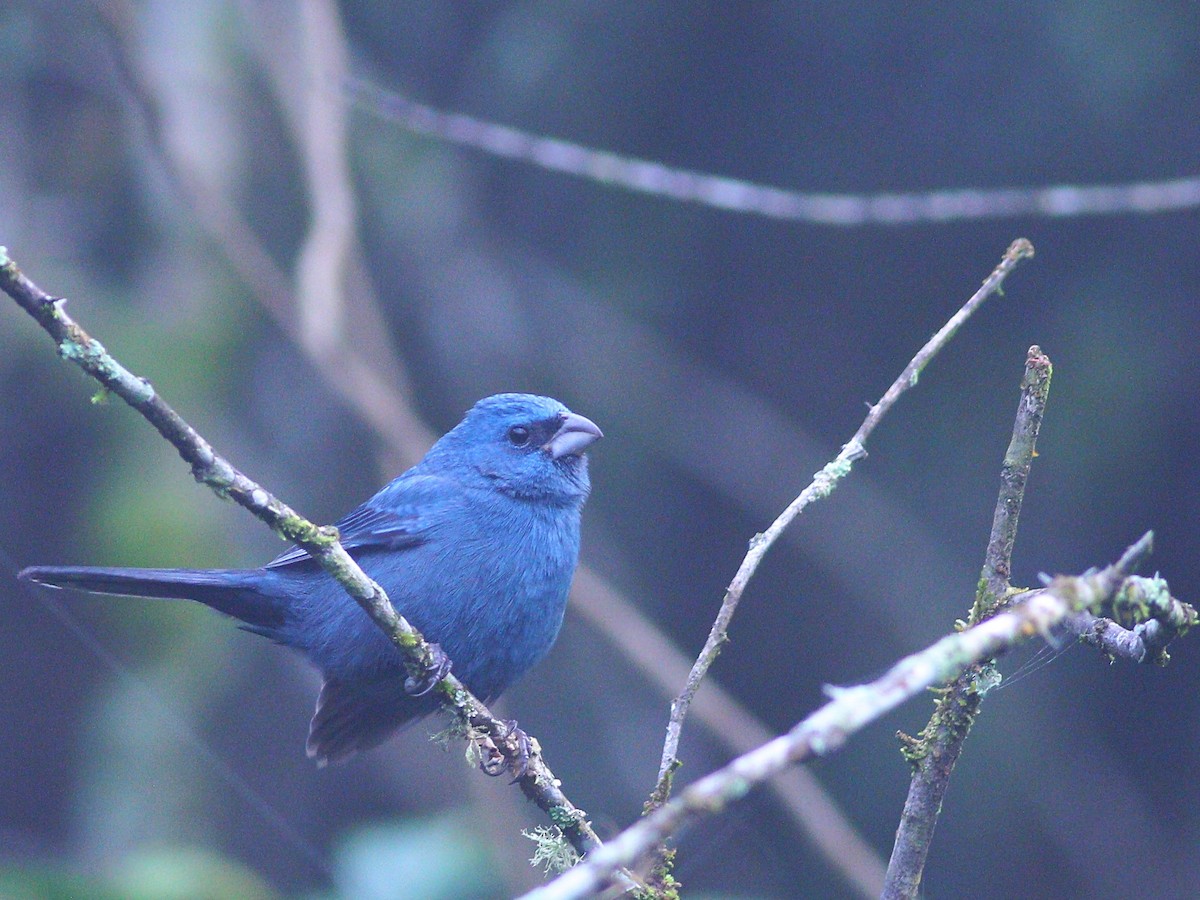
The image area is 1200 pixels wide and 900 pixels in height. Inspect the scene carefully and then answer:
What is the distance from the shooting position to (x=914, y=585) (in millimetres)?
6398

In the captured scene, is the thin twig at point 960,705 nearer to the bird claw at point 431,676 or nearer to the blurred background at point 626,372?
the bird claw at point 431,676

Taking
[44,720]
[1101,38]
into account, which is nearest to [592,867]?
[1101,38]

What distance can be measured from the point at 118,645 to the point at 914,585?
4082 mm

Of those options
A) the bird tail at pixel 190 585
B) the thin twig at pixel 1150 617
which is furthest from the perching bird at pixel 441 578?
the thin twig at pixel 1150 617

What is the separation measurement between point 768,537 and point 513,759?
973 millimetres

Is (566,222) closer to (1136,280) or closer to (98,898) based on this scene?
(1136,280)

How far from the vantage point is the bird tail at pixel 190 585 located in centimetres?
348

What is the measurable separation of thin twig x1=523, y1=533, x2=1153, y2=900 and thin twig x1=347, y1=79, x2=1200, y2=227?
2.95 metres

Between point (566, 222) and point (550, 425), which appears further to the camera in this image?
point (566, 222)

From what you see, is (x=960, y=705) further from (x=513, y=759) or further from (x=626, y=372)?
(x=626, y=372)

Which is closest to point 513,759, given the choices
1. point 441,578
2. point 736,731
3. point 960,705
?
point 441,578

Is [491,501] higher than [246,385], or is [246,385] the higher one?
[246,385]

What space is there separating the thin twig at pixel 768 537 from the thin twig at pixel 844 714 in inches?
26.7

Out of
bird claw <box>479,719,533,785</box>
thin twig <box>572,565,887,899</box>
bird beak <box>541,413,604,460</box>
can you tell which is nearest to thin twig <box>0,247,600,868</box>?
bird claw <box>479,719,533,785</box>
